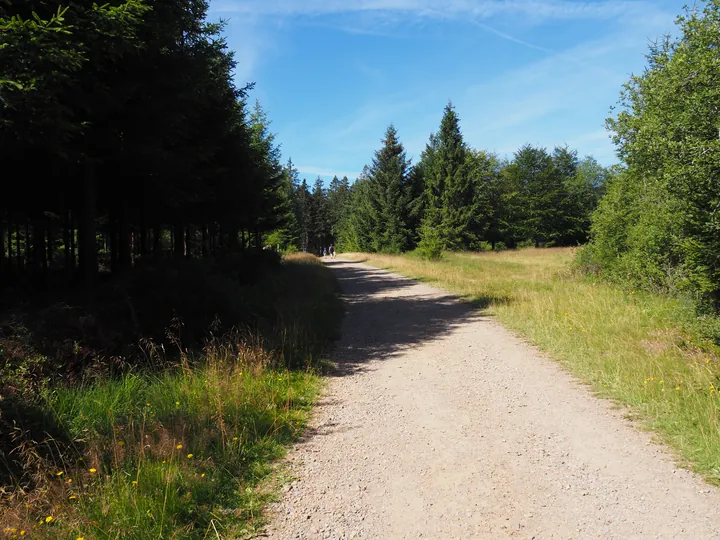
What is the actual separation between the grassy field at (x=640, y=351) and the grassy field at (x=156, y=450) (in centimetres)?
372

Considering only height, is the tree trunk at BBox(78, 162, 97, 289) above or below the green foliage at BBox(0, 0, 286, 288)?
below

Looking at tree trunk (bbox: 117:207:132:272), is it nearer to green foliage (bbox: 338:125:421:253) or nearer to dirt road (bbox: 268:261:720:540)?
dirt road (bbox: 268:261:720:540)

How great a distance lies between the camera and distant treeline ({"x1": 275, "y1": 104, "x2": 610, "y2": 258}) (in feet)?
143

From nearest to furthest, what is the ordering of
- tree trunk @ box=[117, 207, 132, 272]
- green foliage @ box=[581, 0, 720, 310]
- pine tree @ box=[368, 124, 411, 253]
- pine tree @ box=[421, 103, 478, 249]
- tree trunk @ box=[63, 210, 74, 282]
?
green foliage @ box=[581, 0, 720, 310] → tree trunk @ box=[117, 207, 132, 272] → tree trunk @ box=[63, 210, 74, 282] → pine tree @ box=[421, 103, 478, 249] → pine tree @ box=[368, 124, 411, 253]

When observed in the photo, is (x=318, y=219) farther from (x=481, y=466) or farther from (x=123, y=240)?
(x=481, y=466)

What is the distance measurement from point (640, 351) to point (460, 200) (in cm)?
3832

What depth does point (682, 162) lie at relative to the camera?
8133mm

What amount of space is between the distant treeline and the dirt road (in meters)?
26.9

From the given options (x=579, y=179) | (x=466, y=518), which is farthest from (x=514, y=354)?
(x=579, y=179)

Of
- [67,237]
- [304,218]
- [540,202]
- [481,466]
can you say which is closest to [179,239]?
[67,237]

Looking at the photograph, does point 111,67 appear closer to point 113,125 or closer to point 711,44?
point 113,125

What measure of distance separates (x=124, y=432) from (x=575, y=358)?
6180 millimetres

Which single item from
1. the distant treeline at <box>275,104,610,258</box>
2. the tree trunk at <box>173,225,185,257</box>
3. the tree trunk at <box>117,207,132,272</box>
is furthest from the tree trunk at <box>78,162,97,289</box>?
the distant treeline at <box>275,104,610,258</box>

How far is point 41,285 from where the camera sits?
9.29 metres
